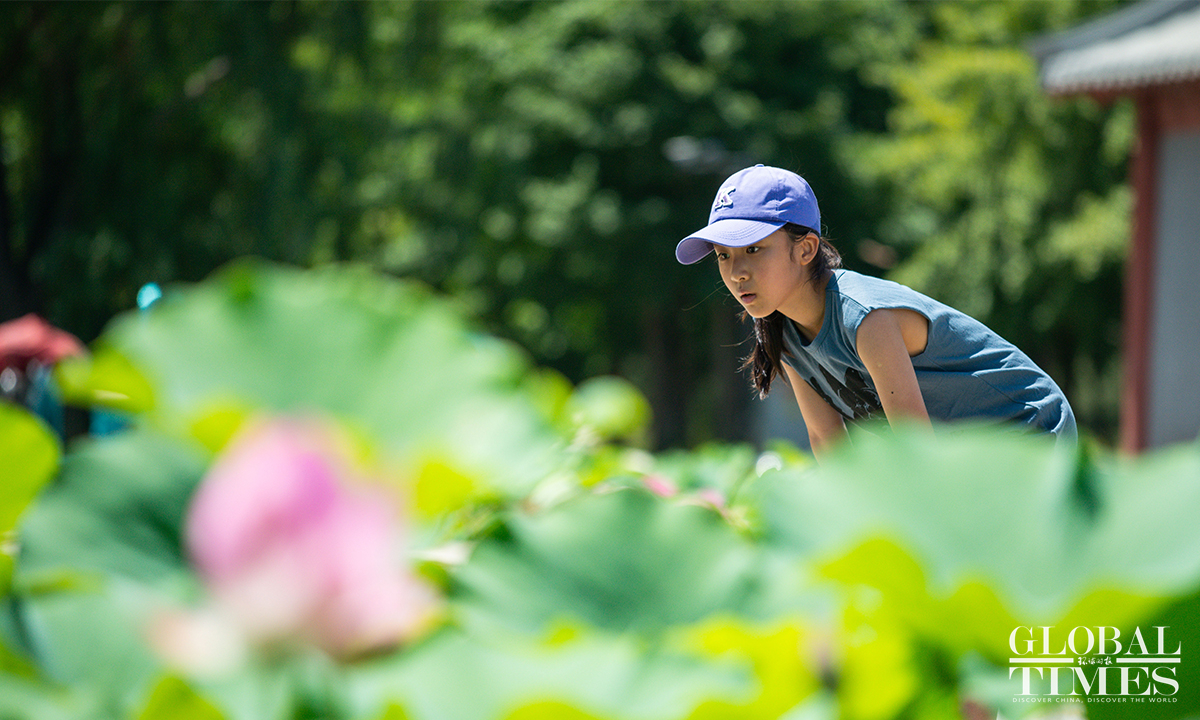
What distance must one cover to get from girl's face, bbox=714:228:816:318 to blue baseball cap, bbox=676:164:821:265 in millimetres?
30

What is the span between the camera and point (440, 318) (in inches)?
24.7

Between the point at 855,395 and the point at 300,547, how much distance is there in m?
1.39

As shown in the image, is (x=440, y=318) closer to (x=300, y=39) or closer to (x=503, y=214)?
(x=300, y=39)

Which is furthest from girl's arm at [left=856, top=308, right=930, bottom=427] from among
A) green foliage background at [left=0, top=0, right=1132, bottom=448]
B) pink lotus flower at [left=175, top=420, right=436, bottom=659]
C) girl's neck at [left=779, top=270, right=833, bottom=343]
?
green foliage background at [left=0, top=0, right=1132, bottom=448]

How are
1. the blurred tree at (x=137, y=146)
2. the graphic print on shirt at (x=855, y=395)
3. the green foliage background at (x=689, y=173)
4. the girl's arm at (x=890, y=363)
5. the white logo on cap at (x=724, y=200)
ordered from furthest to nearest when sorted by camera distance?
1. the green foliage background at (x=689, y=173)
2. the blurred tree at (x=137, y=146)
3. the graphic print on shirt at (x=855, y=395)
4. the white logo on cap at (x=724, y=200)
5. the girl's arm at (x=890, y=363)

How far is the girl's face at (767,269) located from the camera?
1.62 m

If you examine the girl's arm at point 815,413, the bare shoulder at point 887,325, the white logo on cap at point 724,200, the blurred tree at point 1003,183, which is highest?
the white logo on cap at point 724,200

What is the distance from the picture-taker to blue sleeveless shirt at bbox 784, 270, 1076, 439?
1651mm

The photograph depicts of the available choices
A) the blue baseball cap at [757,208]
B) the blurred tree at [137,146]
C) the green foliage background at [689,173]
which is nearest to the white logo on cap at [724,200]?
the blue baseball cap at [757,208]

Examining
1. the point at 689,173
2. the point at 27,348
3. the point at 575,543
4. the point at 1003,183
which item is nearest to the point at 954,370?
the point at 575,543

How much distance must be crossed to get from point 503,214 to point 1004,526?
13.4 m

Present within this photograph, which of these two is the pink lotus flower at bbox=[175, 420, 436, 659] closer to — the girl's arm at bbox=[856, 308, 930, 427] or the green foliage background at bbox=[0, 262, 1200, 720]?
the green foliage background at bbox=[0, 262, 1200, 720]

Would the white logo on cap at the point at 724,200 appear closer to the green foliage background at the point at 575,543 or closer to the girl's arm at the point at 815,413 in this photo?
the girl's arm at the point at 815,413

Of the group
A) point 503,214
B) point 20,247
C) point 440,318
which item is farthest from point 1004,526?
point 503,214
